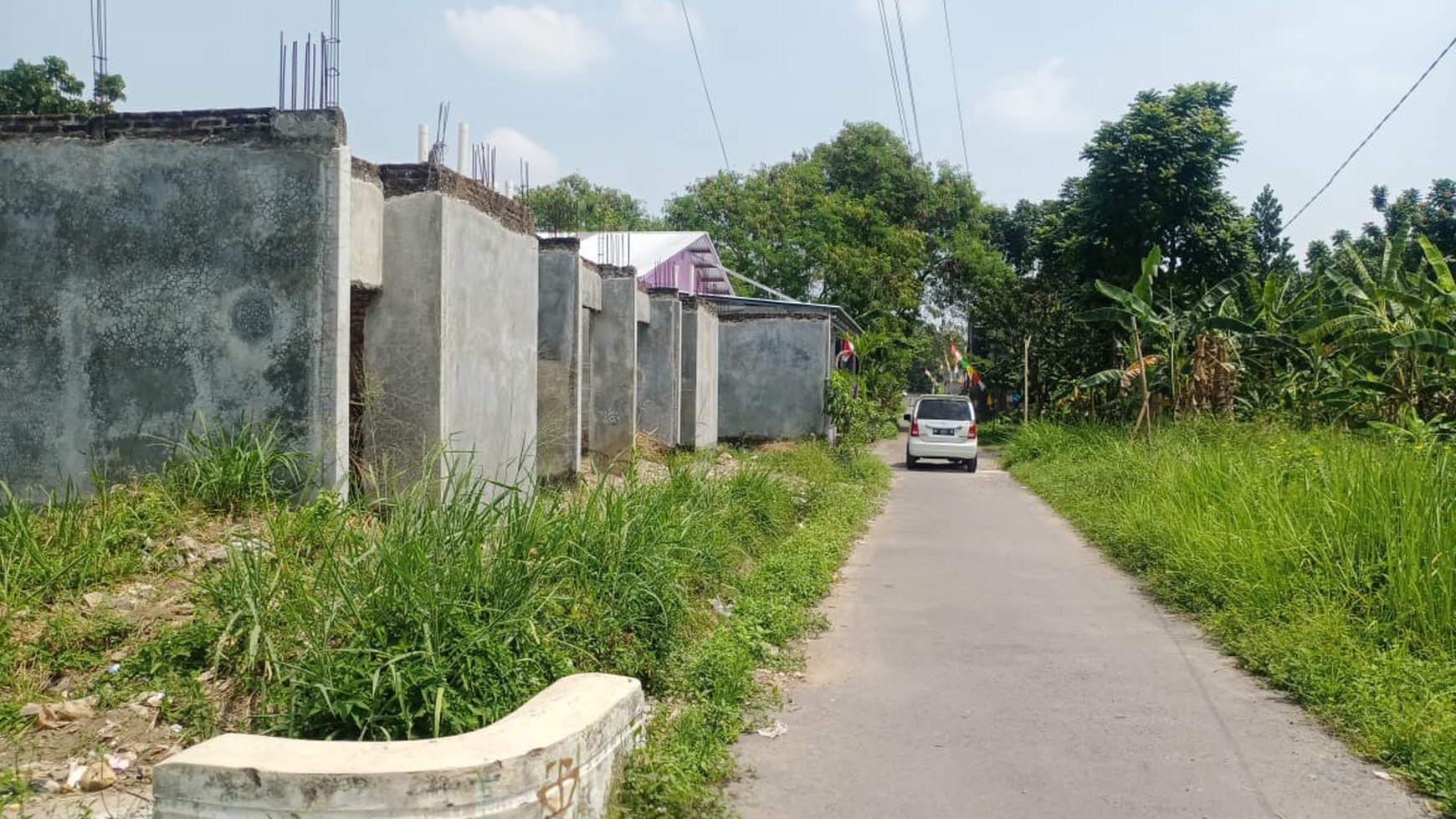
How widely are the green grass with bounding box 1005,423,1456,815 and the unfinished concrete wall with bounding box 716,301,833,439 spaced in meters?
11.3

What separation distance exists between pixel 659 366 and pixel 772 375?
5.44 m

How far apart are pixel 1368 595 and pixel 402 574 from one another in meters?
6.15

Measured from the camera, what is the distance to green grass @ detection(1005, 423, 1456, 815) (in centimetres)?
588

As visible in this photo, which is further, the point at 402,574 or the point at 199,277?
the point at 199,277

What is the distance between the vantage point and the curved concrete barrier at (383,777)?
3.74 metres

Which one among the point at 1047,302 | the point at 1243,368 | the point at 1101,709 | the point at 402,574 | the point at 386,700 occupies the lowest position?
the point at 1101,709

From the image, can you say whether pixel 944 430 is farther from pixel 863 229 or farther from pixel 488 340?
pixel 863 229

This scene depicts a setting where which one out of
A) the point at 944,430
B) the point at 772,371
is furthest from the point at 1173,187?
the point at 772,371

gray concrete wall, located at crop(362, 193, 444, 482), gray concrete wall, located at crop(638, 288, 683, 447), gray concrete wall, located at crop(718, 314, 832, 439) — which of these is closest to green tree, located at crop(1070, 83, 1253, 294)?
gray concrete wall, located at crop(718, 314, 832, 439)

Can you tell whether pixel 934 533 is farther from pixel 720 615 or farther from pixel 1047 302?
pixel 1047 302

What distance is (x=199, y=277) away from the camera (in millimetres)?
8438

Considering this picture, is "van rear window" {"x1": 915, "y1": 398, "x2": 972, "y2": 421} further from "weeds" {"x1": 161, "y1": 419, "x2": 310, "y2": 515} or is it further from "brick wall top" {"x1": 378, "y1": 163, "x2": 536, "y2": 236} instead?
"weeds" {"x1": 161, "y1": 419, "x2": 310, "y2": 515}

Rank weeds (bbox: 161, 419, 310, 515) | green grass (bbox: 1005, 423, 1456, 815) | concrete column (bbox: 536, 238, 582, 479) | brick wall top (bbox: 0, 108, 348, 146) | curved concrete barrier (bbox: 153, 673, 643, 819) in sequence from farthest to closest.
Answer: concrete column (bbox: 536, 238, 582, 479) → brick wall top (bbox: 0, 108, 348, 146) → weeds (bbox: 161, 419, 310, 515) → green grass (bbox: 1005, 423, 1456, 815) → curved concrete barrier (bbox: 153, 673, 643, 819)

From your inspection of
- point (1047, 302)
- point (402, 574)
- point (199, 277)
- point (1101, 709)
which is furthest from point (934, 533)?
point (1047, 302)
